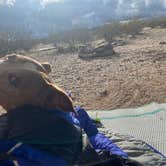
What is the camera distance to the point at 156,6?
5853 centimetres

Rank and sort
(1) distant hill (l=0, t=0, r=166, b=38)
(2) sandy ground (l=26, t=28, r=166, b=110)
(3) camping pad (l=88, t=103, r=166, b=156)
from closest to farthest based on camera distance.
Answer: (3) camping pad (l=88, t=103, r=166, b=156) → (2) sandy ground (l=26, t=28, r=166, b=110) → (1) distant hill (l=0, t=0, r=166, b=38)

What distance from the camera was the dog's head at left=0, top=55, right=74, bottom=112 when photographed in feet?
7.64

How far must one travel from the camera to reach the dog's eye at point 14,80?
2.35 m

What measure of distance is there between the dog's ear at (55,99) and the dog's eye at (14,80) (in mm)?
118

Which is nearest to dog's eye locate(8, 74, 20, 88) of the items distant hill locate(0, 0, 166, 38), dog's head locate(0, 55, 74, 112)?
dog's head locate(0, 55, 74, 112)

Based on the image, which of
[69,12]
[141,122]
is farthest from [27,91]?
[69,12]

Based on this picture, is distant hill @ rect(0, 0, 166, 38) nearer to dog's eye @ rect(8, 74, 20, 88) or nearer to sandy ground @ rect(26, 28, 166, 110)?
sandy ground @ rect(26, 28, 166, 110)

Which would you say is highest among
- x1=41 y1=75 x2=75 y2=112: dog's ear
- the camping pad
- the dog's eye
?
the dog's eye

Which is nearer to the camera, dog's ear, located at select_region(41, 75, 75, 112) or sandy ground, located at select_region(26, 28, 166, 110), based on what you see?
dog's ear, located at select_region(41, 75, 75, 112)

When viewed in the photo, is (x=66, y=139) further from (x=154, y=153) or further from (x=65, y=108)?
(x=154, y=153)

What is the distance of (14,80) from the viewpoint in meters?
2.37

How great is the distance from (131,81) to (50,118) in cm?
462

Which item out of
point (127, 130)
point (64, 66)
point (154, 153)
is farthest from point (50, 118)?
point (64, 66)

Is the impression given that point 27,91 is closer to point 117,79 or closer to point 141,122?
point 141,122
